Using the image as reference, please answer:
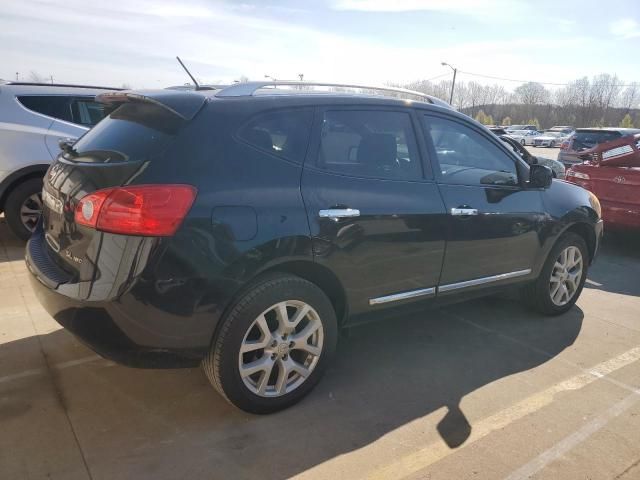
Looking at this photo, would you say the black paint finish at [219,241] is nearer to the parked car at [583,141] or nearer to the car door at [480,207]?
the car door at [480,207]

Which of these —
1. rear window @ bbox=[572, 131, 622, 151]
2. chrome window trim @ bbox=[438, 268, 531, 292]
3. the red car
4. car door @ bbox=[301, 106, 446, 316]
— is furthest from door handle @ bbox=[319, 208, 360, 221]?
rear window @ bbox=[572, 131, 622, 151]

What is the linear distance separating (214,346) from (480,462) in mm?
1480

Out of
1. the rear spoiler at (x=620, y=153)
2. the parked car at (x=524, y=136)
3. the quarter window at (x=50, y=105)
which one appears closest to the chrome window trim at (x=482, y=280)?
the rear spoiler at (x=620, y=153)

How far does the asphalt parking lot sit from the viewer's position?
2.54m

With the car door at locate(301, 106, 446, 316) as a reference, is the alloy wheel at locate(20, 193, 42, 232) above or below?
below

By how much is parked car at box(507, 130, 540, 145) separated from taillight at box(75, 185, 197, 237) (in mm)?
47917

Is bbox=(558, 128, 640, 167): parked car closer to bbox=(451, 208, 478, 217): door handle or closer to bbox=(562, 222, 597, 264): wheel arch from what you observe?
bbox=(562, 222, 597, 264): wheel arch

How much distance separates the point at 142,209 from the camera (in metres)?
2.38

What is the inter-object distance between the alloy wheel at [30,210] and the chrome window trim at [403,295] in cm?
433

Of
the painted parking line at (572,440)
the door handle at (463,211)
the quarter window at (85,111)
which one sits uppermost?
the quarter window at (85,111)

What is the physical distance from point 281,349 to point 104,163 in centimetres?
135

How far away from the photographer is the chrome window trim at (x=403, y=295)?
10.8 feet

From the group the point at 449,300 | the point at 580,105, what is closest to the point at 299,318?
the point at 449,300

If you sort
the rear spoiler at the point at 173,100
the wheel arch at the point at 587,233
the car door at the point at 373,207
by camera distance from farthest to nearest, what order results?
the wheel arch at the point at 587,233 < the car door at the point at 373,207 < the rear spoiler at the point at 173,100
